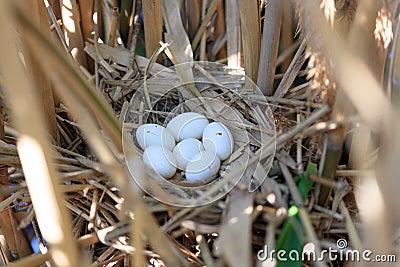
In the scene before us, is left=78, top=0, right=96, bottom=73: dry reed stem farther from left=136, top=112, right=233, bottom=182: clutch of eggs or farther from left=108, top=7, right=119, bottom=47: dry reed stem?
left=136, top=112, right=233, bottom=182: clutch of eggs

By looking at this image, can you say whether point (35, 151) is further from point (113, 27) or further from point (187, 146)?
point (113, 27)

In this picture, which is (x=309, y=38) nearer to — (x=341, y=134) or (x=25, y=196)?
(x=341, y=134)

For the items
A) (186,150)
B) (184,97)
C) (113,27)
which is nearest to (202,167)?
(186,150)

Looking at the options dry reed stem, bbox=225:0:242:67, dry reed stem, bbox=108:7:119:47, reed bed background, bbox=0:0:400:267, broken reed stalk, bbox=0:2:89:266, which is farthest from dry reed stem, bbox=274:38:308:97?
broken reed stalk, bbox=0:2:89:266

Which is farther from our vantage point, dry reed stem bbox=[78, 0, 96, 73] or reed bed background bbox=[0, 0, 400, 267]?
dry reed stem bbox=[78, 0, 96, 73]

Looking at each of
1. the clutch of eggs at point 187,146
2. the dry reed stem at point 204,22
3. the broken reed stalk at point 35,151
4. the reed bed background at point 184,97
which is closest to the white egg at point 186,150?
the clutch of eggs at point 187,146

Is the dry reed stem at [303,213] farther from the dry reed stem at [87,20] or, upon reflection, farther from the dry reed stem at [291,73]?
the dry reed stem at [87,20]

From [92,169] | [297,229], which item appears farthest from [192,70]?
[297,229]
